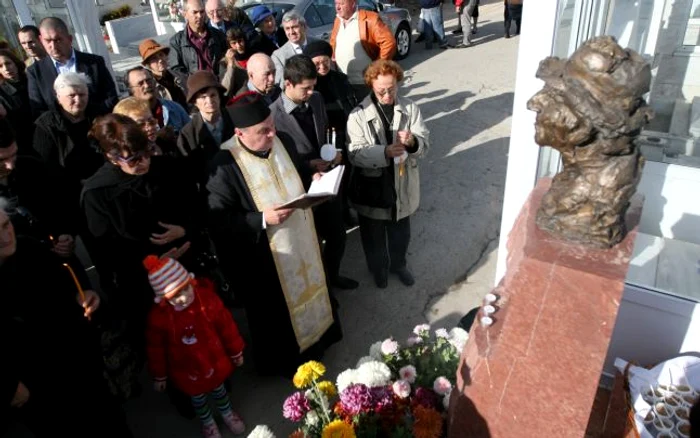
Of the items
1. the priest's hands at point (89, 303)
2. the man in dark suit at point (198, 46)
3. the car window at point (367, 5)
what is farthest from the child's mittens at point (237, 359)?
the car window at point (367, 5)

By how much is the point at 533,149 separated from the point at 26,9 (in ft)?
22.4

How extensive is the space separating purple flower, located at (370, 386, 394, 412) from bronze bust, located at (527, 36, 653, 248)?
37.4 inches

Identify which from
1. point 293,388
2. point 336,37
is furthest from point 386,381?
point 336,37

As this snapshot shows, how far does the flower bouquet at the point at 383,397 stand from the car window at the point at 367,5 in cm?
884

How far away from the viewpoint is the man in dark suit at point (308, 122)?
3.24 meters

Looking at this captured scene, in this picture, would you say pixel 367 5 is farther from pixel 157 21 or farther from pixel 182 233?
pixel 182 233

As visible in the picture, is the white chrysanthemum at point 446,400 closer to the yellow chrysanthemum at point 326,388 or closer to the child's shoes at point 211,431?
the yellow chrysanthemum at point 326,388

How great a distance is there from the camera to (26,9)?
6.50 m

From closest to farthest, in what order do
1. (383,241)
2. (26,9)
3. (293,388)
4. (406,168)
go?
(293,388) < (406,168) < (383,241) < (26,9)

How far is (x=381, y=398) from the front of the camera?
6.74ft

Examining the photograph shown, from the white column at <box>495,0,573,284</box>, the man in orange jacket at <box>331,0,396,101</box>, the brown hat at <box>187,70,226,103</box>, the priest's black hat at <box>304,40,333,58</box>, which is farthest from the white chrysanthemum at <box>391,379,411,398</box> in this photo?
the man in orange jacket at <box>331,0,396,101</box>

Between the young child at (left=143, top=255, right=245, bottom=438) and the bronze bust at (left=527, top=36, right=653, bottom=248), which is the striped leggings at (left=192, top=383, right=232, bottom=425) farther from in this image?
the bronze bust at (left=527, top=36, right=653, bottom=248)

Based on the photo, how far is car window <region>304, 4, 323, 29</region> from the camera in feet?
29.6

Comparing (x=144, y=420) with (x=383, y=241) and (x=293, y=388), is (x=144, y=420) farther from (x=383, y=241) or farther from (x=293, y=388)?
A: (x=383, y=241)
